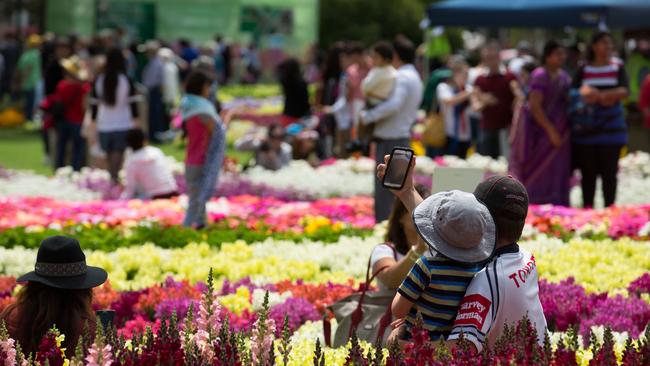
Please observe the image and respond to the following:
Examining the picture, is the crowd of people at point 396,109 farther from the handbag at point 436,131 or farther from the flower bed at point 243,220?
the flower bed at point 243,220

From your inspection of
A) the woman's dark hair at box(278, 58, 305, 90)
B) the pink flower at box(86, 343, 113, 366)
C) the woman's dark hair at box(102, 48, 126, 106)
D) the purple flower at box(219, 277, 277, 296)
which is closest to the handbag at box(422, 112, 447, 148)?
the woman's dark hair at box(278, 58, 305, 90)

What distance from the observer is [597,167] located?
13.0m

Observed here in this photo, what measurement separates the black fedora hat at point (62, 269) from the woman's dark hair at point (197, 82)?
5.88 meters

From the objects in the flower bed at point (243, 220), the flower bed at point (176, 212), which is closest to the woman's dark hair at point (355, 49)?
the flower bed at point (176, 212)

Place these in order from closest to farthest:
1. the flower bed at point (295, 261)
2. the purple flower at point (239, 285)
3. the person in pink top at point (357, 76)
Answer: the purple flower at point (239, 285), the flower bed at point (295, 261), the person in pink top at point (357, 76)

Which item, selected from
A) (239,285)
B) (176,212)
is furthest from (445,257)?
(176,212)

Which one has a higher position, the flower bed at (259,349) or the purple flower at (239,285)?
the flower bed at (259,349)

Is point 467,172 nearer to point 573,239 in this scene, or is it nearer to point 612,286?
point 612,286

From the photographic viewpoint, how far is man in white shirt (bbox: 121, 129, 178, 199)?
13.2m

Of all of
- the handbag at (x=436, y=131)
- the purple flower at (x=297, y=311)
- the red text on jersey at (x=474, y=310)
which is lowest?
the handbag at (x=436, y=131)

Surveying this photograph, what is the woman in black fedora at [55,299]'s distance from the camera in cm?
518

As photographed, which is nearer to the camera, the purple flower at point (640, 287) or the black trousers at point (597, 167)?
the purple flower at point (640, 287)

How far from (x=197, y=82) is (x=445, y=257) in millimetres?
6699

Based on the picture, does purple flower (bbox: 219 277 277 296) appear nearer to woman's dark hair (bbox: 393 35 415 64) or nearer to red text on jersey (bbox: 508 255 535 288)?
red text on jersey (bbox: 508 255 535 288)
